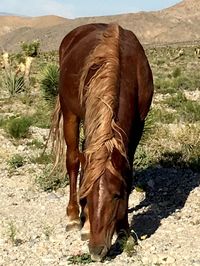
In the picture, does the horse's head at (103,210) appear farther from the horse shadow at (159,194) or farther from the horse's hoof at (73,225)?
the horse's hoof at (73,225)

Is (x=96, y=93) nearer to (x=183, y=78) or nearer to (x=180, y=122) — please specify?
(x=180, y=122)

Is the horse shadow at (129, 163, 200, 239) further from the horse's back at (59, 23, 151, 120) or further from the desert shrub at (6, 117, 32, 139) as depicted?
the desert shrub at (6, 117, 32, 139)

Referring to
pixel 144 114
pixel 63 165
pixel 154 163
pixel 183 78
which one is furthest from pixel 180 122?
pixel 183 78

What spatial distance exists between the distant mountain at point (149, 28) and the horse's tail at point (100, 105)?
84.4 meters

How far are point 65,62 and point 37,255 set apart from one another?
2104 mm

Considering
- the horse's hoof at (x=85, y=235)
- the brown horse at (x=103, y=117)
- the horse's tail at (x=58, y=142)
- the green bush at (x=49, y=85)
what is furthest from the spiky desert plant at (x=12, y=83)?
the horse's hoof at (x=85, y=235)

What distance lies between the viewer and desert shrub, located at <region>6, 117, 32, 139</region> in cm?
1079

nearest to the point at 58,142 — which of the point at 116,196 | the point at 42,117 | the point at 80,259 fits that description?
the point at 80,259

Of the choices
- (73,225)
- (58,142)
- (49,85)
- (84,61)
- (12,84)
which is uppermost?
(84,61)

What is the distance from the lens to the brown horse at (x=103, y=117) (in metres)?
4.49

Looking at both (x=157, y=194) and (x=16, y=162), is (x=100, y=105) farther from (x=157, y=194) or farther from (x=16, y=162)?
(x=16, y=162)

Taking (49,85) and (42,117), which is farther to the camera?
(49,85)

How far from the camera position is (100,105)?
4.74 metres

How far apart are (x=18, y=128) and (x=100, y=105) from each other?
6.34m
